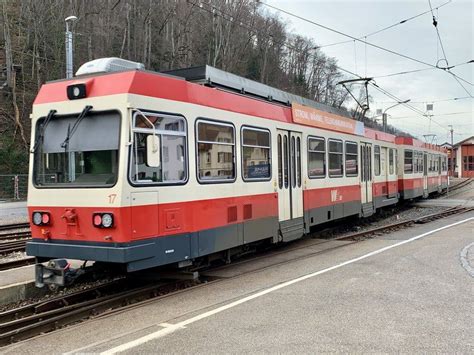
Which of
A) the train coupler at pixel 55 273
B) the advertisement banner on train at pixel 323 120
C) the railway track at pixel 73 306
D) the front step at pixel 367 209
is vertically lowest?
the railway track at pixel 73 306

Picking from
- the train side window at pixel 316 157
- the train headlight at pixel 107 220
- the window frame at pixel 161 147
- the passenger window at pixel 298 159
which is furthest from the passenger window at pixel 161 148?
the train side window at pixel 316 157

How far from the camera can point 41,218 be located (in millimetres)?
7031

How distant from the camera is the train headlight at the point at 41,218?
6.98 m

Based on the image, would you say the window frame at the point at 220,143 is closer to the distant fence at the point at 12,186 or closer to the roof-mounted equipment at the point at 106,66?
the roof-mounted equipment at the point at 106,66

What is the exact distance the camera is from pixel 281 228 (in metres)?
10.3

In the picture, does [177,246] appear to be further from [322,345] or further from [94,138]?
[322,345]

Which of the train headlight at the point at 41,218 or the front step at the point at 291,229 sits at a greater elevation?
the train headlight at the point at 41,218

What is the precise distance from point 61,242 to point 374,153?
13.0m

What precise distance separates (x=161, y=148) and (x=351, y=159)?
906 cm

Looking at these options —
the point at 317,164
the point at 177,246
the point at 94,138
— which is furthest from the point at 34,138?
the point at 317,164

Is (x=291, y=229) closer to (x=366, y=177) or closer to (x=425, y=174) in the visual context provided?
(x=366, y=177)

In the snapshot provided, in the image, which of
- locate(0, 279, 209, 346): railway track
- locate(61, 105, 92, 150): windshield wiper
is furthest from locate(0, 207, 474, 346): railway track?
locate(61, 105, 92, 150): windshield wiper

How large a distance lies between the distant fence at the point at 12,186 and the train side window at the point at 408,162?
2175 centimetres

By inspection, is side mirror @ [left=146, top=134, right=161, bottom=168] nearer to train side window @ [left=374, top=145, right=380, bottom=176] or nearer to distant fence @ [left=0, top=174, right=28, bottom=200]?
train side window @ [left=374, top=145, right=380, bottom=176]
